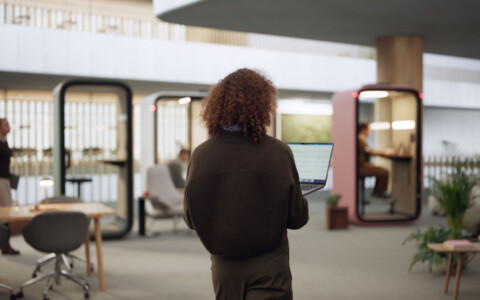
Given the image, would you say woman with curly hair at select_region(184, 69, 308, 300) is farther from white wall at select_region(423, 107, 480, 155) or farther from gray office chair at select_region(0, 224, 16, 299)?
white wall at select_region(423, 107, 480, 155)

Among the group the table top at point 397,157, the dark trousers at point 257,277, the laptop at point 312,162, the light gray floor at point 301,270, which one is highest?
the laptop at point 312,162

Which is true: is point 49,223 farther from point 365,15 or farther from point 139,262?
point 365,15

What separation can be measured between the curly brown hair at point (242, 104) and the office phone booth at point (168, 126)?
6.75m

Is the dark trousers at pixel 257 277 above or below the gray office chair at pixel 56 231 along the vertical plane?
above

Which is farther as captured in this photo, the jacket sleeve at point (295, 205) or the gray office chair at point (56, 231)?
the gray office chair at point (56, 231)

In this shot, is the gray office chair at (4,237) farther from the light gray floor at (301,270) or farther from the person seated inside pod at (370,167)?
the person seated inside pod at (370,167)

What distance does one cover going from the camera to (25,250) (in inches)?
295

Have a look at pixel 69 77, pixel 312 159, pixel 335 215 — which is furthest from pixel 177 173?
pixel 312 159

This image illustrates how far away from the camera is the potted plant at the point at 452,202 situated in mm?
5660

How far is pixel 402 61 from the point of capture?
34.6ft

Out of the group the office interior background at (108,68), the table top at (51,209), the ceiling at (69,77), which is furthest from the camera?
the ceiling at (69,77)

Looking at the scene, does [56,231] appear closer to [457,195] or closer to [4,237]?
[4,237]

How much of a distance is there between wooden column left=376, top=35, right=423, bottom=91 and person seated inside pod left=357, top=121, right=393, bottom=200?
4.01ft

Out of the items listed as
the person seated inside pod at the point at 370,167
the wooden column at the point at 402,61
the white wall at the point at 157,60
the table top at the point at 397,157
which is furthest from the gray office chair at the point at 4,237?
the wooden column at the point at 402,61
